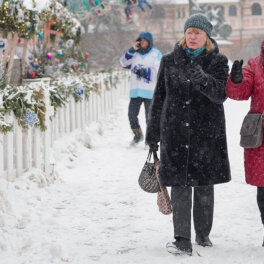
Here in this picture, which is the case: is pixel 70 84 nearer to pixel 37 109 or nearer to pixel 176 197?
pixel 37 109

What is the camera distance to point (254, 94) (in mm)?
3691

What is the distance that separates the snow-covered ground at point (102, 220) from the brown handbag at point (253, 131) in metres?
0.75

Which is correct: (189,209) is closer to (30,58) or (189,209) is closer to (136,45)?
(136,45)

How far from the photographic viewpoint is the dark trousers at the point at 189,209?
12.3ft

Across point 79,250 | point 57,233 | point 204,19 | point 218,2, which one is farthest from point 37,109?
point 218,2

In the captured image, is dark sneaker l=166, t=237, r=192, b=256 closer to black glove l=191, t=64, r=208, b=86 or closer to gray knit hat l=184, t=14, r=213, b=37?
black glove l=191, t=64, r=208, b=86

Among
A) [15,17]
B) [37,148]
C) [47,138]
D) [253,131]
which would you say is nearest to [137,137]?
[15,17]

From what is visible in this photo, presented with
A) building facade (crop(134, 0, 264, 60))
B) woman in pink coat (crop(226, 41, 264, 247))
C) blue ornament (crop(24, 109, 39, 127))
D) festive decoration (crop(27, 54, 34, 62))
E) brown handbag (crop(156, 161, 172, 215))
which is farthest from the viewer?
building facade (crop(134, 0, 264, 60))

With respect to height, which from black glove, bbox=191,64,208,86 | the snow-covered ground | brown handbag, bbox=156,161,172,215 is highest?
black glove, bbox=191,64,208,86

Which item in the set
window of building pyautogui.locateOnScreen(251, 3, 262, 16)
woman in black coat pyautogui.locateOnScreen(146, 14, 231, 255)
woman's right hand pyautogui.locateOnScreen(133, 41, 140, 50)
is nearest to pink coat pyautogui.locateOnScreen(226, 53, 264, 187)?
woman in black coat pyautogui.locateOnScreen(146, 14, 231, 255)

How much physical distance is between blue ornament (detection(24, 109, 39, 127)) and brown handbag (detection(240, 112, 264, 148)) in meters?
2.44

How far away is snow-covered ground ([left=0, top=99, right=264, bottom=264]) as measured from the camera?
375 centimetres

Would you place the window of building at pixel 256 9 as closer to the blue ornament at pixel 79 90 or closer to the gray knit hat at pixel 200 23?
the blue ornament at pixel 79 90

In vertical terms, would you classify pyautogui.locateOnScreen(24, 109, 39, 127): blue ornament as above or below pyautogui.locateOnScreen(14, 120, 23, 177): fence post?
above
